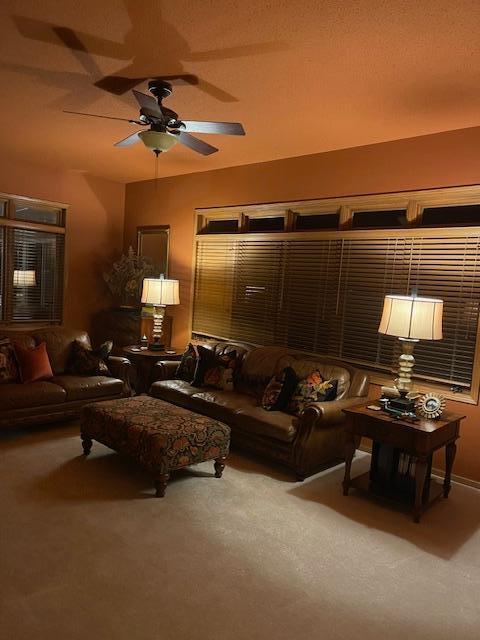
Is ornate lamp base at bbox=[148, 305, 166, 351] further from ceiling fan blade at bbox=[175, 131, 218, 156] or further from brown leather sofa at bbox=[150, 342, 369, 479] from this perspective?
ceiling fan blade at bbox=[175, 131, 218, 156]

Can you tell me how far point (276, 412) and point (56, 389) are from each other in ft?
7.01

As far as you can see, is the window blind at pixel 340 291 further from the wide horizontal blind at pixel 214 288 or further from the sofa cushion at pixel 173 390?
the sofa cushion at pixel 173 390

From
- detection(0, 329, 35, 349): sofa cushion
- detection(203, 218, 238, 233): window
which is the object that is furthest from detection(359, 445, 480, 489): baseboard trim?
detection(0, 329, 35, 349): sofa cushion

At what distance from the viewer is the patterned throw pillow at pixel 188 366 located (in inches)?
202

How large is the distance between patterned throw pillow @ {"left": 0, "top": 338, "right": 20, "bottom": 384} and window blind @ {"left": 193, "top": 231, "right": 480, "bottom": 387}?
89.0 inches

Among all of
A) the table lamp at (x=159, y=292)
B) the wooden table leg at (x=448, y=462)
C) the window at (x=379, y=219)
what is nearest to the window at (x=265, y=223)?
the window at (x=379, y=219)

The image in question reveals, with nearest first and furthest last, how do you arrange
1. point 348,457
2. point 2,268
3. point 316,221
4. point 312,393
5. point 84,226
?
point 348,457, point 312,393, point 316,221, point 2,268, point 84,226

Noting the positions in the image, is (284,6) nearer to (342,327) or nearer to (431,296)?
(431,296)

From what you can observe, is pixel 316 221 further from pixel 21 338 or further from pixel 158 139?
pixel 21 338

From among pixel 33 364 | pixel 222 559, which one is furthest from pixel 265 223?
pixel 222 559

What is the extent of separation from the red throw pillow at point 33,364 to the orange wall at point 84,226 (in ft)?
6.20

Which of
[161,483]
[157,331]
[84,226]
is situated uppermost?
[84,226]

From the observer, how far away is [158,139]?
316cm

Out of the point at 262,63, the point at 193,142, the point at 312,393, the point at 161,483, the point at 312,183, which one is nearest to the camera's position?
the point at 262,63
